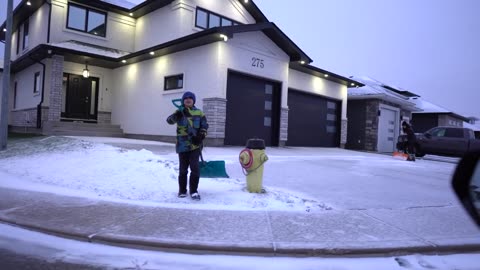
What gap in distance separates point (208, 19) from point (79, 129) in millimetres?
8375

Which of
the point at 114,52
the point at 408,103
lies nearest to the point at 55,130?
the point at 114,52

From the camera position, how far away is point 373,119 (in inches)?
892

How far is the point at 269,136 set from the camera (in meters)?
16.6

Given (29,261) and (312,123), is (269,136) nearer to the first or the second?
(312,123)

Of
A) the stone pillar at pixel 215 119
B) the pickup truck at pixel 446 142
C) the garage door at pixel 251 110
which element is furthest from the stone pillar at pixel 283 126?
the pickup truck at pixel 446 142

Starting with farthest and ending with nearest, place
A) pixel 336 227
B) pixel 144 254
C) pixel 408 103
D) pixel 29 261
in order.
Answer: pixel 408 103 → pixel 336 227 → pixel 144 254 → pixel 29 261

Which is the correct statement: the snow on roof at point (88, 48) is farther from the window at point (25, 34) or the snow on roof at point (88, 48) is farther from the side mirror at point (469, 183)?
the side mirror at point (469, 183)

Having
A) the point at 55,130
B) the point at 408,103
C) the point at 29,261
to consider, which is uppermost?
the point at 408,103

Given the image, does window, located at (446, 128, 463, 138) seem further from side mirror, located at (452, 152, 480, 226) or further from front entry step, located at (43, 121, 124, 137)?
side mirror, located at (452, 152, 480, 226)

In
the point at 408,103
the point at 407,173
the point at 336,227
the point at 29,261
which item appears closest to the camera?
the point at 29,261

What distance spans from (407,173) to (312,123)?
30.1 feet

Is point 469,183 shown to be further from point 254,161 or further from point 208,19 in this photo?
point 208,19

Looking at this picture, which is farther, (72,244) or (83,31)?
(83,31)

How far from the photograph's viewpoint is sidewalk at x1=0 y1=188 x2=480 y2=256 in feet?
13.7
